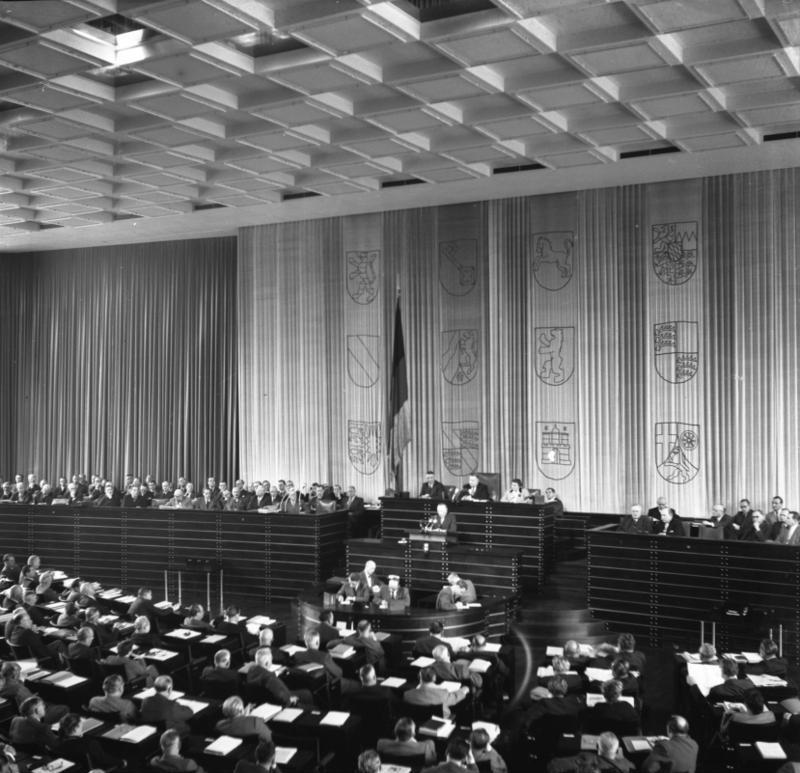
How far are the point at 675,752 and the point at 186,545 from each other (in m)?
11.8

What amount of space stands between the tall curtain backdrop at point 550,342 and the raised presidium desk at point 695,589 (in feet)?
10.7

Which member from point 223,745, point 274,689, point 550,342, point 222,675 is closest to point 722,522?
point 550,342

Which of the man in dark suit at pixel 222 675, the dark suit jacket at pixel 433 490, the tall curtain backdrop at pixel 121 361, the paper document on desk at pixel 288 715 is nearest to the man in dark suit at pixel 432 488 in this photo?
the dark suit jacket at pixel 433 490

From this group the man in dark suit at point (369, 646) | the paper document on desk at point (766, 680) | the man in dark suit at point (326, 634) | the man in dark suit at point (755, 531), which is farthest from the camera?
the man in dark suit at point (755, 531)

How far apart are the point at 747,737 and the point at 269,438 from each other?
14167 mm

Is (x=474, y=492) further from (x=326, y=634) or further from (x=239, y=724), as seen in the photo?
(x=239, y=724)

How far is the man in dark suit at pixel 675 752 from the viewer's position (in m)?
7.01

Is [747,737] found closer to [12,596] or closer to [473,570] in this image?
[473,570]

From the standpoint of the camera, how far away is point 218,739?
7.66 metres

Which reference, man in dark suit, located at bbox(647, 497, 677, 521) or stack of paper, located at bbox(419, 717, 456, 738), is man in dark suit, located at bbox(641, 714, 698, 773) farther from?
man in dark suit, located at bbox(647, 497, 677, 521)

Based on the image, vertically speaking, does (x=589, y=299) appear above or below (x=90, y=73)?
below

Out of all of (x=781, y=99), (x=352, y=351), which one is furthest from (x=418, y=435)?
(x=781, y=99)

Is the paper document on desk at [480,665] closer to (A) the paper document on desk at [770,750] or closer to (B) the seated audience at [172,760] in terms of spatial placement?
(A) the paper document on desk at [770,750]

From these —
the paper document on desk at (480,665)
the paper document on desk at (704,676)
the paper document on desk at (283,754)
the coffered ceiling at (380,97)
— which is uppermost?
the coffered ceiling at (380,97)
